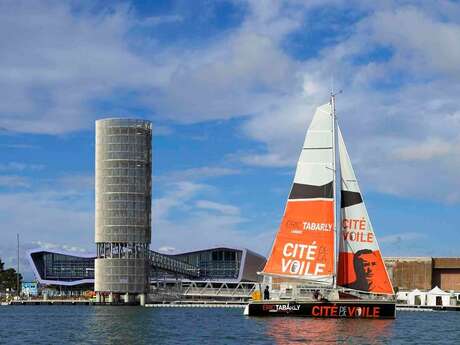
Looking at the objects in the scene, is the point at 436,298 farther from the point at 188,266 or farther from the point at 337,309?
the point at 188,266

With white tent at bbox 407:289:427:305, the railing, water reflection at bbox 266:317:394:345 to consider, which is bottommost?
the railing

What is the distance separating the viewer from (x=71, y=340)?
56.1 metres

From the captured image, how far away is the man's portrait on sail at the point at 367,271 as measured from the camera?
64.1 meters

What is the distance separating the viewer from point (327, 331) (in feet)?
183

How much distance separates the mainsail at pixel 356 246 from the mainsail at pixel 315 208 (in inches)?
43.9

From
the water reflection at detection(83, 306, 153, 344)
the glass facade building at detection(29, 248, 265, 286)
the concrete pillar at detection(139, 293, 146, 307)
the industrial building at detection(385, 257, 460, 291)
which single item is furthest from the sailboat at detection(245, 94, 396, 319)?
the glass facade building at detection(29, 248, 265, 286)

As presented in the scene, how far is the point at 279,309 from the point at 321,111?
47.3 feet

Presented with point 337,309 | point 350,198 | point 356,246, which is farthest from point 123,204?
point 337,309

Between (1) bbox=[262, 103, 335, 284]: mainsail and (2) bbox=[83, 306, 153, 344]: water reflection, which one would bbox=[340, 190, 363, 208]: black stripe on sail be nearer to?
(1) bbox=[262, 103, 335, 284]: mainsail

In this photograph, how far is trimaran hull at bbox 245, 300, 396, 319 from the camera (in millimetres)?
62531

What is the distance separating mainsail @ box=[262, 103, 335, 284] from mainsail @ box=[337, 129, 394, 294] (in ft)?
3.66

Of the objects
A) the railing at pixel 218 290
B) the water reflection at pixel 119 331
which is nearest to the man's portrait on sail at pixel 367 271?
the water reflection at pixel 119 331

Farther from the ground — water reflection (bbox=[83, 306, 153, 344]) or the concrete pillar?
water reflection (bbox=[83, 306, 153, 344])

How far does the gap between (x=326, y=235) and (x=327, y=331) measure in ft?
34.0
